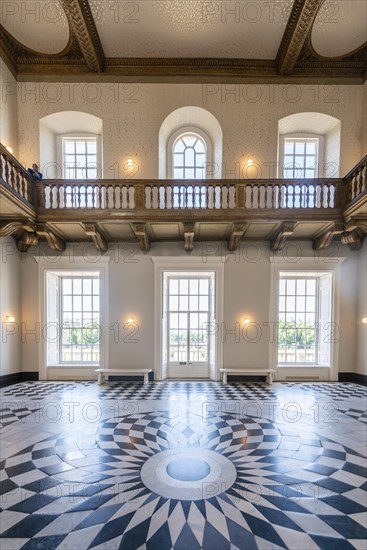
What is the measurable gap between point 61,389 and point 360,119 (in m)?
11.3

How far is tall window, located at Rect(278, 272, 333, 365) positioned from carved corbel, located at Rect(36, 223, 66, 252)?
6659 mm

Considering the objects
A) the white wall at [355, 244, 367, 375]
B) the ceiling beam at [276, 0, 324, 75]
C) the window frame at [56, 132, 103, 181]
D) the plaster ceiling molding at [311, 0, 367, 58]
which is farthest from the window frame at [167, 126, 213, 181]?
the white wall at [355, 244, 367, 375]

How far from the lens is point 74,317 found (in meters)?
8.71

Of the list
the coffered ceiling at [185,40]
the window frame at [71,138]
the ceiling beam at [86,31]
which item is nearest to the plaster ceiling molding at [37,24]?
the coffered ceiling at [185,40]

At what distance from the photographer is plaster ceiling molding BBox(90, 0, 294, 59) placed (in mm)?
6430

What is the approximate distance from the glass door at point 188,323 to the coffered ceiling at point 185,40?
596 centimetres

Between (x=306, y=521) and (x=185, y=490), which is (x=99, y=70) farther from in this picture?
(x=306, y=521)

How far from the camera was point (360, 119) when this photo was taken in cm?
786

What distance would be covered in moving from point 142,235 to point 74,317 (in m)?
3.71

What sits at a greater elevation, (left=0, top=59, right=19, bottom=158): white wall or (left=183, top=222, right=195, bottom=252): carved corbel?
(left=0, top=59, right=19, bottom=158): white wall

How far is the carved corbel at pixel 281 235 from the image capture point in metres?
7.01

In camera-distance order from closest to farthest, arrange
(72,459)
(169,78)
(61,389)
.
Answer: (72,459), (61,389), (169,78)

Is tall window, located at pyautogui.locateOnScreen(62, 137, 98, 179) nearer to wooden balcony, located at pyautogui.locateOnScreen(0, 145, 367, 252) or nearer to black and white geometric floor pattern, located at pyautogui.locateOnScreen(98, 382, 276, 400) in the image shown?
wooden balcony, located at pyautogui.locateOnScreen(0, 145, 367, 252)

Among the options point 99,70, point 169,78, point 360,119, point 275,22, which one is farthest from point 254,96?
point 99,70
